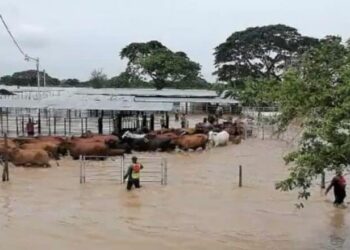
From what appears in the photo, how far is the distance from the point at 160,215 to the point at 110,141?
13.5 meters

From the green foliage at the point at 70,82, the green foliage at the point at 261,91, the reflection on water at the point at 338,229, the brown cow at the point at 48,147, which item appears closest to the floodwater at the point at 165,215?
the reflection on water at the point at 338,229

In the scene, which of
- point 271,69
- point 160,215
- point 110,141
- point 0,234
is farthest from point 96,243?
point 271,69

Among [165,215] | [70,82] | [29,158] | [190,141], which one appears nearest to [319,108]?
[165,215]

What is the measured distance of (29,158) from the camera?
24.8 meters

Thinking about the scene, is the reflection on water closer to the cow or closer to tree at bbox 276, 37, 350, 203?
tree at bbox 276, 37, 350, 203

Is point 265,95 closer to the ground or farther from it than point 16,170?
farther from it

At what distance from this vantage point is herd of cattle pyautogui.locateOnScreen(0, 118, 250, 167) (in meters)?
25.1

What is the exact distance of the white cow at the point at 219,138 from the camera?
35.2m

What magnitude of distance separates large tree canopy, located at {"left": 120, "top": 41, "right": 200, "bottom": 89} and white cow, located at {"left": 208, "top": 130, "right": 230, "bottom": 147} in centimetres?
3838

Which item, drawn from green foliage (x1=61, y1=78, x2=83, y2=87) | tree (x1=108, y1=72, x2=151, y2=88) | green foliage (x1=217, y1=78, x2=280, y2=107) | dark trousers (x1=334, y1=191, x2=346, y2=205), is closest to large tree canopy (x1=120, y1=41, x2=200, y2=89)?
tree (x1=108, y1=72, x2=151, y2=88)

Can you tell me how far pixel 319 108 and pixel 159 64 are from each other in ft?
206

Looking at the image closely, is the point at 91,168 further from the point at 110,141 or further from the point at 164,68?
the point at 164,68

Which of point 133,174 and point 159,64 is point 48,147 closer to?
point 133,174

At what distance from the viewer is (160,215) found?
16906 mm
